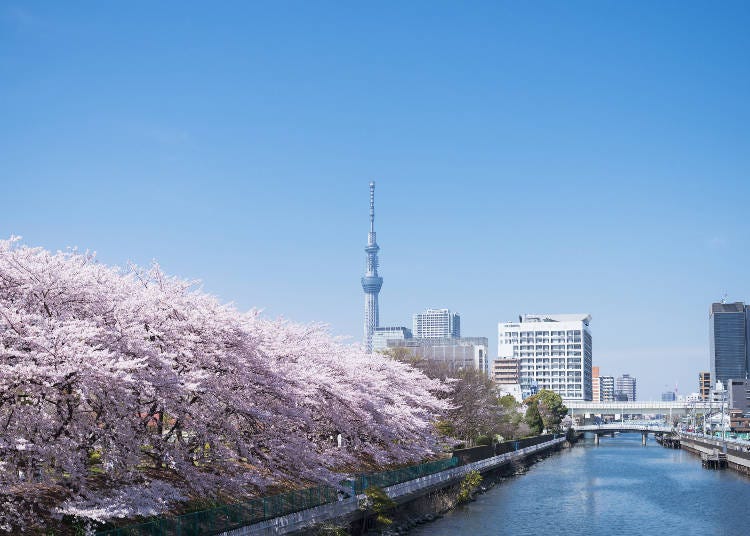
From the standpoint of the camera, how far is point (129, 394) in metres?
25.3

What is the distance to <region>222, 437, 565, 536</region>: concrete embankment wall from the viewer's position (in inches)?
1329

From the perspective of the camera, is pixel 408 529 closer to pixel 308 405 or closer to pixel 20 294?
pixel 308 405

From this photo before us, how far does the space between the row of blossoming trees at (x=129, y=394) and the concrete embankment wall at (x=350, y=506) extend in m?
1.64

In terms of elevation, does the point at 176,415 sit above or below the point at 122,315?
below

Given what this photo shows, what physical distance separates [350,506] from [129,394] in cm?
2061

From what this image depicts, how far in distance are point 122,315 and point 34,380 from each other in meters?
5.63

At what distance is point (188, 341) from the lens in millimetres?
30172

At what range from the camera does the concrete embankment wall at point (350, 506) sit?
3375 centimetres

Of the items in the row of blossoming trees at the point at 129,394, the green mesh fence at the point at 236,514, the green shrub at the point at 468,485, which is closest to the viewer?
the row of blossoming trees at the point at 129,394

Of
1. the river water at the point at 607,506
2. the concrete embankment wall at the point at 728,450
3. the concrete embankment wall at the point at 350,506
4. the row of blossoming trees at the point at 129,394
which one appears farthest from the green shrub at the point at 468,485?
the concrete embankment wall at the point at 728,450

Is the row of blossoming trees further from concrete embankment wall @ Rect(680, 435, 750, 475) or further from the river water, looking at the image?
concrete embankment wall @ Rect(680, 435, 750, 475)

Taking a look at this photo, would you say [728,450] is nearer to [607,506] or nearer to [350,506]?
[607,506]

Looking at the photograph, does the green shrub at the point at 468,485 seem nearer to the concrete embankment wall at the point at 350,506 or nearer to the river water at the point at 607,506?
the concrete embankment wall at the point at 350,506

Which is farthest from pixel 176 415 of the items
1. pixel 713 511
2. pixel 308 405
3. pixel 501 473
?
pixel 501 473
